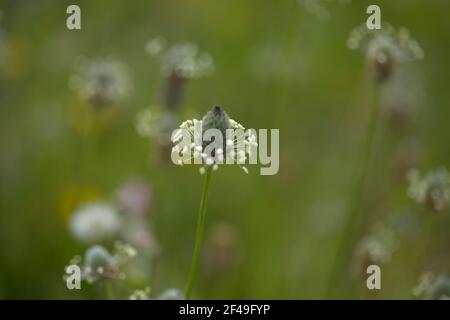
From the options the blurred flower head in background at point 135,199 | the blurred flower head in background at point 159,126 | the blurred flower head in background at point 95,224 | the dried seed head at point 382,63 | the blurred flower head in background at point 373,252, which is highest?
the dried seed head at point 382,63

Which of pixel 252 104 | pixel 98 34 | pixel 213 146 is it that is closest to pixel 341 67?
pixel 252 104

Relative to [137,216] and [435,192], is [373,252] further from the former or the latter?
[137,216]

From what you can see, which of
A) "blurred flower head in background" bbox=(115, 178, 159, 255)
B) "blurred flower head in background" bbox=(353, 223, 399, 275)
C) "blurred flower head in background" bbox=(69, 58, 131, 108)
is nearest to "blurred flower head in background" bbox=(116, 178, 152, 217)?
"blurred flower head in background" bbox=(115, 178, 159, 255)

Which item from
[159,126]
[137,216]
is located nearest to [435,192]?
[159,126]

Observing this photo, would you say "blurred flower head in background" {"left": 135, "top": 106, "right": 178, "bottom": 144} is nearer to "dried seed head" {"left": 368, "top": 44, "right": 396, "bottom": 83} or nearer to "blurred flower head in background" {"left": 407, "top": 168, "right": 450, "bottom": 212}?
"dried seed head" {"left": 368, "top": 44, "right": 396, "bottom": 83}

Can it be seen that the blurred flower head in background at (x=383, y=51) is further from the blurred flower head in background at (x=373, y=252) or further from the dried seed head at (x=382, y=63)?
the blurred flower head in background at (x=373, y=252)

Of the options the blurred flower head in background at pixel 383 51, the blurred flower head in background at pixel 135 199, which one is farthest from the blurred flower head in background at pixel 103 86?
the blurred flower head in background at pixel 383 51
